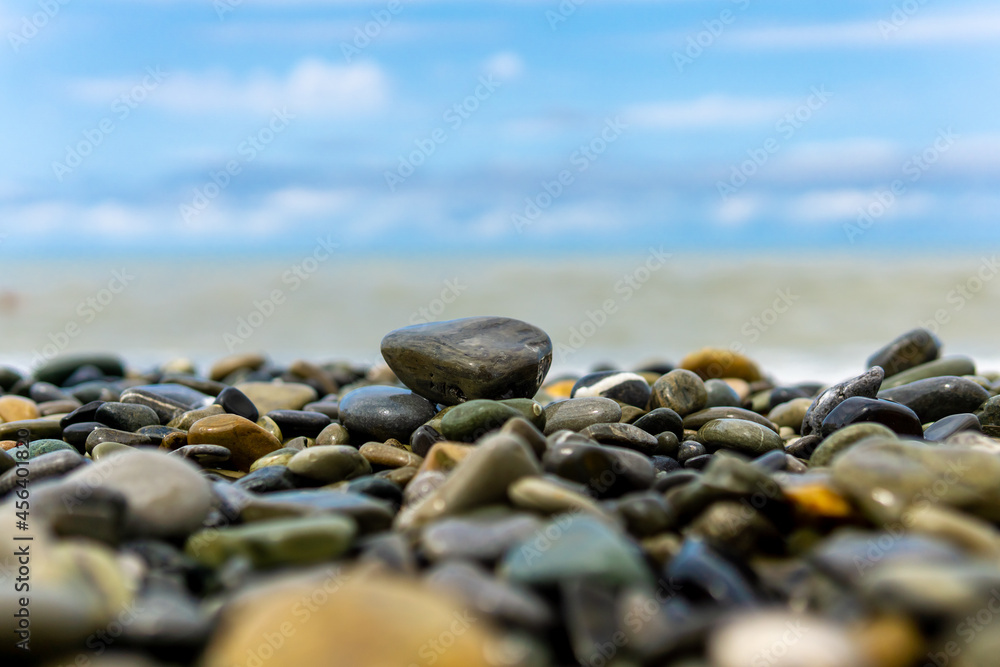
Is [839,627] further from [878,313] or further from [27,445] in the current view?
[878,313]

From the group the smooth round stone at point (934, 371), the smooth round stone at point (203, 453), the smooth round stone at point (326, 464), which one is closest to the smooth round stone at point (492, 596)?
the smooth round stone at point (326, 464)

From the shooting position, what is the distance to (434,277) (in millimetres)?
18469

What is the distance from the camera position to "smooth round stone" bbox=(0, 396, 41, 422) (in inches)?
183

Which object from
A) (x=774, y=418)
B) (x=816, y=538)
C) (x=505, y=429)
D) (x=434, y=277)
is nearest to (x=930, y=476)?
(x=816, y=538)

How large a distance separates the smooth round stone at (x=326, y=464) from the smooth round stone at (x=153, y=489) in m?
0.66

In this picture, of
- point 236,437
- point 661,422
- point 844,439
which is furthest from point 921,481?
point 236,437

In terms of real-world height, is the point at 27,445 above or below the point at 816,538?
below

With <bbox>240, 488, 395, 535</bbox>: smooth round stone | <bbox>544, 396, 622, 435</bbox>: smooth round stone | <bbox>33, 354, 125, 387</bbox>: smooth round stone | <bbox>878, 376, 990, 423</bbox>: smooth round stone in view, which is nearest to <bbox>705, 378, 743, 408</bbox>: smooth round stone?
<bbox>878, 376, 990, 423</bbox>: smooth round stone

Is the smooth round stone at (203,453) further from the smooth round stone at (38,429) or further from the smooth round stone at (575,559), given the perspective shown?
the smooth round stone at (575,559)

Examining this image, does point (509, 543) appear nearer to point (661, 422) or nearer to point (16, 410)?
point (661, 422)

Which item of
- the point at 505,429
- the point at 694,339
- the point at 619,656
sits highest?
the point at 505,429

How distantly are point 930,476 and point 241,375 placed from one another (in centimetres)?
569

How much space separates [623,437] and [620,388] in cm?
95

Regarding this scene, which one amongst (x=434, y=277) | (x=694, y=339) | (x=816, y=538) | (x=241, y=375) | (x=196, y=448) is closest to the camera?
(x=816, y=538)
